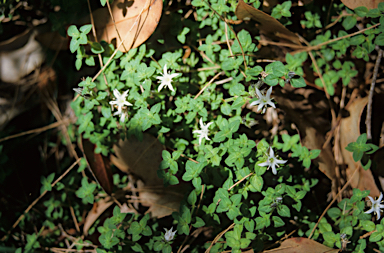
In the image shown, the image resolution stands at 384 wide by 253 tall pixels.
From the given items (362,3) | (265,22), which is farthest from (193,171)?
(362,3)

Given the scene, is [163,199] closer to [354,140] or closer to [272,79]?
[272,79]

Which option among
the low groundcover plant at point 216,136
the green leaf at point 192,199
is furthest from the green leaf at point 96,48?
the green leaf at point 192,199

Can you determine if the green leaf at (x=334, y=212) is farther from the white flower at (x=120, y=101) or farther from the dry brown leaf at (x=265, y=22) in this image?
the white flower at (x=120, y=101)

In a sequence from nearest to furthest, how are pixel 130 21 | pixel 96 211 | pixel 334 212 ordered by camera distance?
pixel 334 212 < pixel 130 21 < pixel 96 211

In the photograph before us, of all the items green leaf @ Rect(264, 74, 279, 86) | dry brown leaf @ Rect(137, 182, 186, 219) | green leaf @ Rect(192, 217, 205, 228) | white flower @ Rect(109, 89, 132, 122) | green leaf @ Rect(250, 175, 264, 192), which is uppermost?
green leaf @ Rect(264, 74, 279, 86)

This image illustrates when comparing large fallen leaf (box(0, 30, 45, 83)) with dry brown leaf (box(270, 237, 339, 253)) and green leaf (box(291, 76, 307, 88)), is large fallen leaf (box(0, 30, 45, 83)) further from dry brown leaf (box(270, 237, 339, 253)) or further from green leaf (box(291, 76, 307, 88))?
dry brown leaf (box(270, 237, 339, 253))

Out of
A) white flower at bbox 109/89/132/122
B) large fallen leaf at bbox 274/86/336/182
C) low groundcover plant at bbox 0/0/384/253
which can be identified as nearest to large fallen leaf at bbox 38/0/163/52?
low groundcover plant at bbox 0/0/384/253
